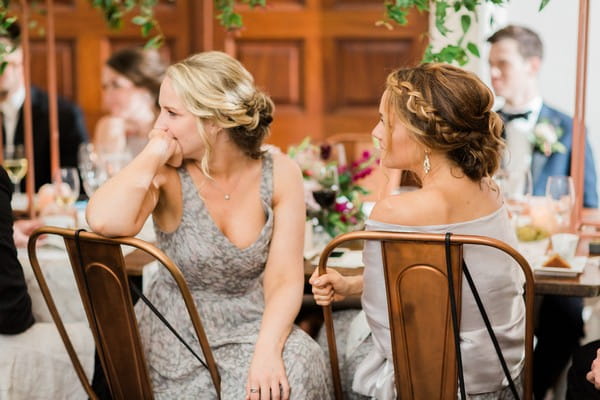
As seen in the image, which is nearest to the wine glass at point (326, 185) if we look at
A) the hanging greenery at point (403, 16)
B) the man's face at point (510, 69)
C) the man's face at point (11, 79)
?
the hanging greenery at point (403, 16)

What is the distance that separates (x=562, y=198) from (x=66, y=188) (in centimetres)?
151

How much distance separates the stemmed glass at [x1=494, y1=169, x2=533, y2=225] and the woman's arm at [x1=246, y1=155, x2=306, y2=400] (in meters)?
0.70

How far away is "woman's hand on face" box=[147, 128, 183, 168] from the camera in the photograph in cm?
206

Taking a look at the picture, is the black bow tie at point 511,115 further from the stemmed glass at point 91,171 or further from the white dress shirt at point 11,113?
the white dress shirt at point 11,113

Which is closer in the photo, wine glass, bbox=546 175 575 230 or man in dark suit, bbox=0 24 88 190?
wine glass, bbox=546 175 575 230

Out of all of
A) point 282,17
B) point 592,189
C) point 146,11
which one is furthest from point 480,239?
point 282,17

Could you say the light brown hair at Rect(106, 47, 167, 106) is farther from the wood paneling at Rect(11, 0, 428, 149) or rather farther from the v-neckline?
the v-neckline

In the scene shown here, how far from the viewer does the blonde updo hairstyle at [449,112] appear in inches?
71.7

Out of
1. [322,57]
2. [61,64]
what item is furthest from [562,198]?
[61,64]

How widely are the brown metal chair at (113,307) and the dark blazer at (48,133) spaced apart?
2.44 m

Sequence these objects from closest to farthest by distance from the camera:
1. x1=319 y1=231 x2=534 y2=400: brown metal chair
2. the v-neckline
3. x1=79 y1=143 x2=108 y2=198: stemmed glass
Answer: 1. x1=319 y1=231 x2=534 y2=400: brown metal chair
2. the v-neckline
3. x1=79 y1=143 x2=108 y2=198: stemmed glass

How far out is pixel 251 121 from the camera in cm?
215

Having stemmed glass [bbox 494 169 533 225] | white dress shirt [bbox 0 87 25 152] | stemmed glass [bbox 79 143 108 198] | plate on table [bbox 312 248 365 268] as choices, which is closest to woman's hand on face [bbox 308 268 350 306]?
plate on table [bbox 312 248 365 268]

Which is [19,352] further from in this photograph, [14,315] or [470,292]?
[470,292]
